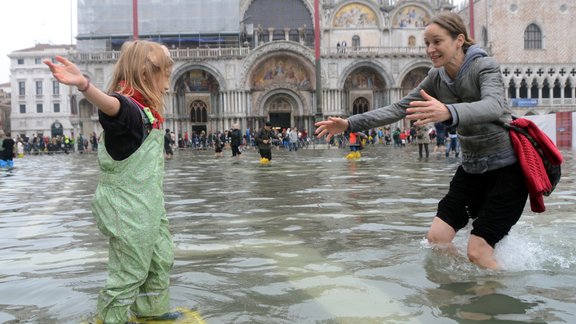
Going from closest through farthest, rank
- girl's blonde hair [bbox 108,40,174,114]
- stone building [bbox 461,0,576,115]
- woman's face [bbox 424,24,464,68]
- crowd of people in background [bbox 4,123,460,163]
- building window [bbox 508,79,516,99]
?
girl's blonde hair [bbox 108,40,174,114], woman's face [bbox 424,24,464,68], crowd of people in background [bbox 4,123,460,163], stone building [bbox 461,0,576,115], building window [bbox 508,79,516,99]

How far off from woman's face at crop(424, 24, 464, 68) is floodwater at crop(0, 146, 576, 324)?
1261mm

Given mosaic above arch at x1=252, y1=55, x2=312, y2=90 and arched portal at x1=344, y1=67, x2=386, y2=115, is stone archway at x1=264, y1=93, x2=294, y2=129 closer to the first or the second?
mosaic above arch at x1=252, y1=55, x2=312, y2=90

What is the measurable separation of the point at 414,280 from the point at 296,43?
37.2 meters

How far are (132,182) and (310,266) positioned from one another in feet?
5.67

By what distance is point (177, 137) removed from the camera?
1647 inches

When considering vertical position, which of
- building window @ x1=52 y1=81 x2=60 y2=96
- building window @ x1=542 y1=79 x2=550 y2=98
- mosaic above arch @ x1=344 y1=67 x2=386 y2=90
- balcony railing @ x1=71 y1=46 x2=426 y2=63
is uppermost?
building window @ x1=52 y1=81 x2=60 y2=96

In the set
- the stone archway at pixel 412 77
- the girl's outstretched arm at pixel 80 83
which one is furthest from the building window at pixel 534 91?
the girl's outstretched arm at pixel 80 83

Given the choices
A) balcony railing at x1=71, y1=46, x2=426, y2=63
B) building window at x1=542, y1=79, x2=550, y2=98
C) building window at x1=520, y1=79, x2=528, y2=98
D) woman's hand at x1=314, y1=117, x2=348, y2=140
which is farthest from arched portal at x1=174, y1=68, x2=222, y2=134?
woman's hand at x1=314, y1=117, x2=348, y2=140

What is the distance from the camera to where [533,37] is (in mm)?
45094

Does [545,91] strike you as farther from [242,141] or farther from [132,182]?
[132,182]

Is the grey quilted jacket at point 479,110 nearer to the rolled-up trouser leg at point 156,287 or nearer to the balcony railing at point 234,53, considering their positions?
the rolled-up trouser leg at point 156,287

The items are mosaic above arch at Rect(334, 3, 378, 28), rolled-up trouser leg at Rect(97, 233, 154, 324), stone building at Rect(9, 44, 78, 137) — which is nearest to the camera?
rolled-up trouser leg at Rect(97, 233, 154, 324)

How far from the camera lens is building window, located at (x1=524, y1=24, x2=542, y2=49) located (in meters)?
44.9

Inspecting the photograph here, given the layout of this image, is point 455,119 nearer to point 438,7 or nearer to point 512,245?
point 512,245
